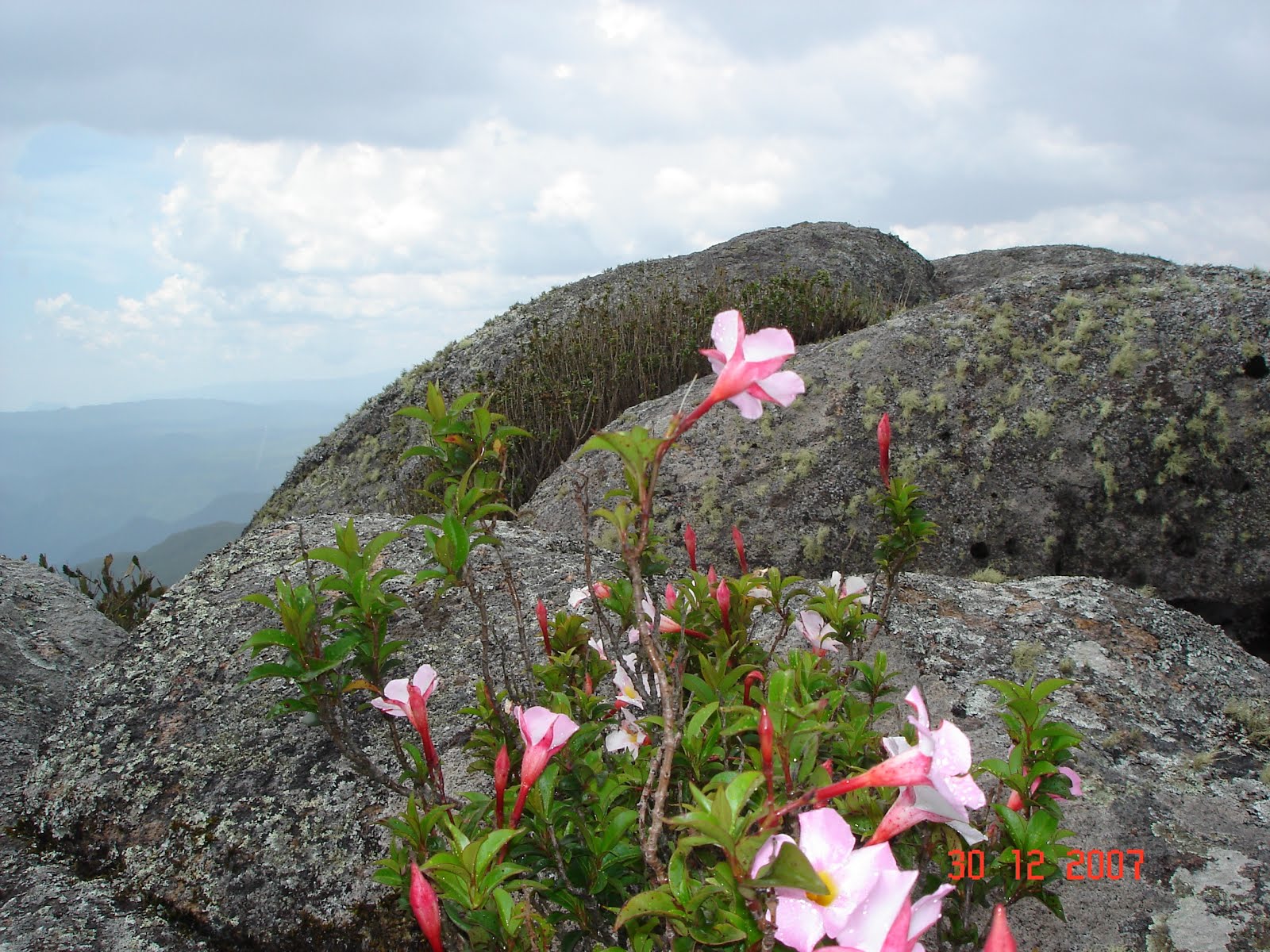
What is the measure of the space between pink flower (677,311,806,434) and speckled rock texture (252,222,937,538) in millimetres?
5162

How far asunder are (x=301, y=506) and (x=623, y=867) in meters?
6.74

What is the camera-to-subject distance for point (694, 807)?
1.05 metres

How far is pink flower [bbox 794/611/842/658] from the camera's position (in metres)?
1.89

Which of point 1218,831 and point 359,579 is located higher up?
point 359,579

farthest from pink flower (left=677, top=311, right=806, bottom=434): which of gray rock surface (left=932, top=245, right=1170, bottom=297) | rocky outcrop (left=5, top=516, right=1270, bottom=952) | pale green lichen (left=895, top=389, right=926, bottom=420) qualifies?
gray rock surface (left=932, top=245, right=1170, bottom=297)

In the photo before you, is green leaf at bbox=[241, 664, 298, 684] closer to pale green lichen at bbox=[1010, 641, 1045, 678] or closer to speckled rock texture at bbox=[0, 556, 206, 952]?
speckled rock texture at bbox=[0, 556, 206, 952]

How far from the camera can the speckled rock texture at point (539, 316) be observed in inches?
278

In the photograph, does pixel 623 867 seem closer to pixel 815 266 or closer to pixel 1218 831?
pixel 1218 831

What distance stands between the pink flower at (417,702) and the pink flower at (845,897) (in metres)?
0.70

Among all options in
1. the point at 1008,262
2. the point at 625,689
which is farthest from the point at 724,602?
the point at 1008,262

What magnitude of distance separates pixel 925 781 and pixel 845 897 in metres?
0.17

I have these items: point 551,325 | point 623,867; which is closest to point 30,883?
point 623,867

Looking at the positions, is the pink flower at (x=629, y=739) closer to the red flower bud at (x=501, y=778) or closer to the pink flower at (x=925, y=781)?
the red flower bud at (x=501, y=778)

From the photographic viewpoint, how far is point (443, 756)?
2.21 metres
